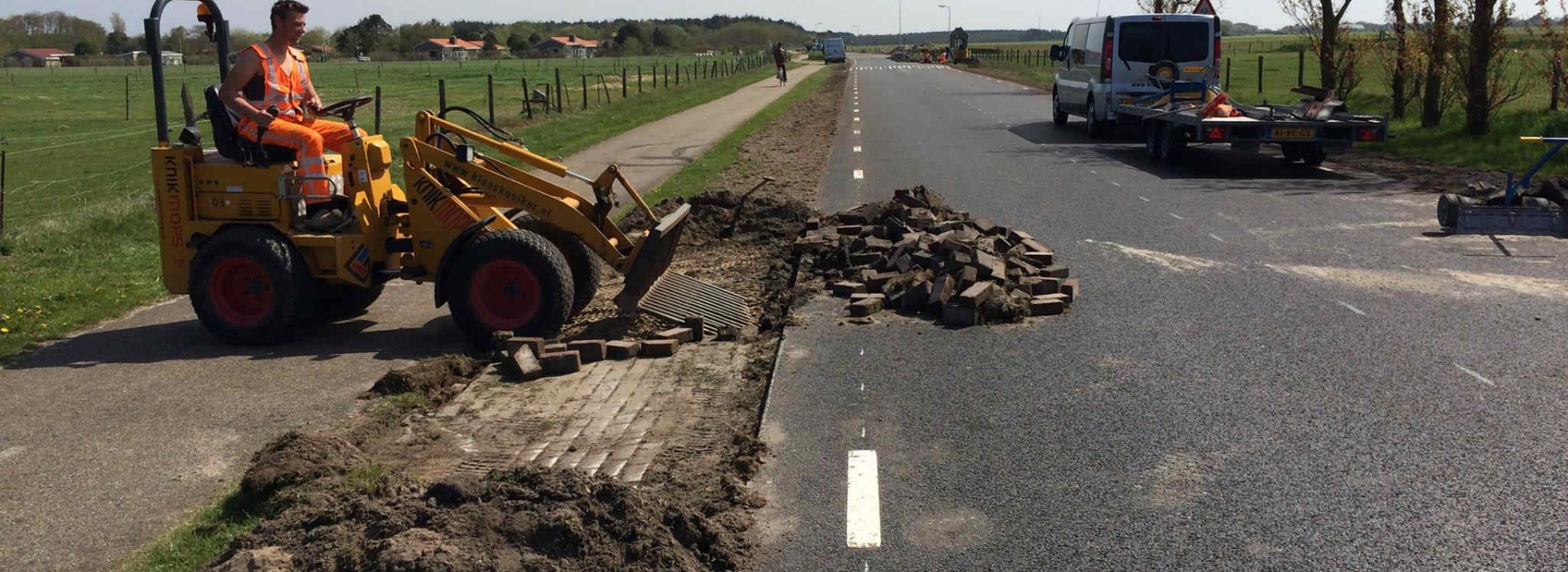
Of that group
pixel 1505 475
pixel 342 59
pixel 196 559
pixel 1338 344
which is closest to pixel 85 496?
pixel 196 559

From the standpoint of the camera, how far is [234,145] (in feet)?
26.9

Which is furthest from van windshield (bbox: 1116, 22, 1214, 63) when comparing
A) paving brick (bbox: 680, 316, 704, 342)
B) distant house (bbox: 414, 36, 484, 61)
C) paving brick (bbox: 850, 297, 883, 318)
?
distant house (bbox: 414, 36, 484, 61)

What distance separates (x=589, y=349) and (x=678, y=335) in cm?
62

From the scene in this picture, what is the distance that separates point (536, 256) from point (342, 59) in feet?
387

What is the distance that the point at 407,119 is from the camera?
35.0 metres

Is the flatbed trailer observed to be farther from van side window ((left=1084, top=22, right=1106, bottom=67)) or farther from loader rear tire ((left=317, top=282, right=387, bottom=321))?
loader rear tire ((left=317, top=282, right=387, bottom=321))

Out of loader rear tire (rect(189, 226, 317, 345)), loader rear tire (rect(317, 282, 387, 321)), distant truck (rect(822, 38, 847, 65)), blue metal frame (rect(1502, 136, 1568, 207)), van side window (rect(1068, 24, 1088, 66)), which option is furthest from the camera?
distant truck (rect(822, 38, 847, 65))

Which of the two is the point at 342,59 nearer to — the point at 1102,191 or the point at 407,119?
the point at 407,119

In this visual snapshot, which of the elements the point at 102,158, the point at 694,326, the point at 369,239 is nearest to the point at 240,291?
the point at 369,239

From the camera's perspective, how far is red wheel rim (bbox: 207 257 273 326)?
830cm

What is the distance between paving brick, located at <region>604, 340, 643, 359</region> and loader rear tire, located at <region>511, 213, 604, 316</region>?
2.93 ft

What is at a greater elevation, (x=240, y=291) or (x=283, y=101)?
(x=283, y=101)

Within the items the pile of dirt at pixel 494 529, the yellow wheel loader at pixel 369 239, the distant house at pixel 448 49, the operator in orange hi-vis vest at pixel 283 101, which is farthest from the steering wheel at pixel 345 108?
the distant house at pixel 448 49

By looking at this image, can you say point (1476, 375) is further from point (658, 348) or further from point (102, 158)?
point (102, 158)
